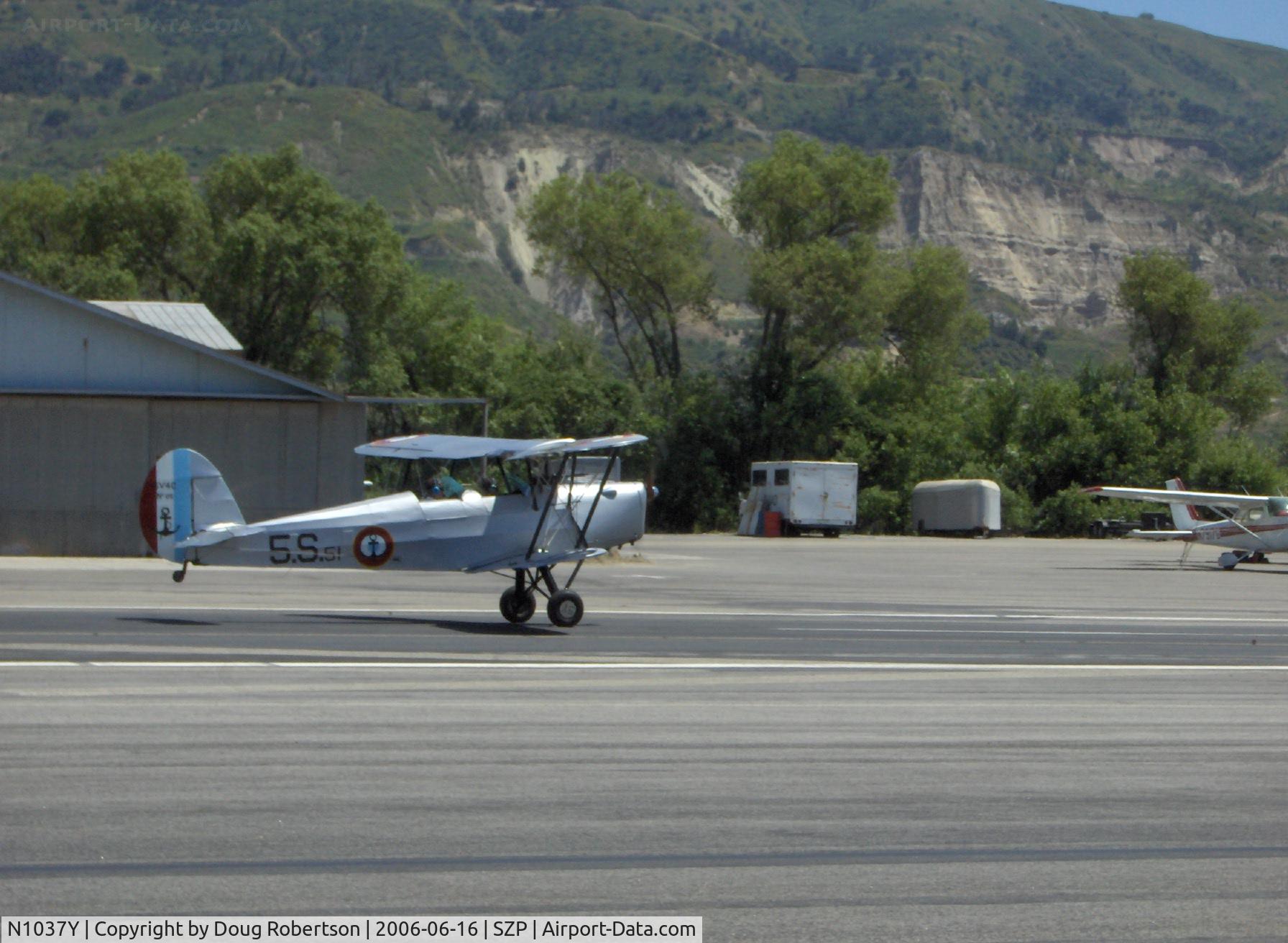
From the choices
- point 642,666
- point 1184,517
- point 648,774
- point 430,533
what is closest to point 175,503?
point 430,533

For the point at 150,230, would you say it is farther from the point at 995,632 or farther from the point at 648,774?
the point at 648,774

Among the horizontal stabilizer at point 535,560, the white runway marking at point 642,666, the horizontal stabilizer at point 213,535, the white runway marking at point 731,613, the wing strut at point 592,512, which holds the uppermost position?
the wing strut at point 592,512

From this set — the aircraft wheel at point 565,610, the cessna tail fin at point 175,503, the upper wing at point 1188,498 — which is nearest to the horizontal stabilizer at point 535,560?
the aircraft wheel at point 565,610

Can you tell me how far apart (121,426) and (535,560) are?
1497 centimetres

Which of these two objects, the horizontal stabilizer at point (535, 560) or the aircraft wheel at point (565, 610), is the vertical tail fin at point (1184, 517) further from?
the aircraft wheel at point (565, 610)

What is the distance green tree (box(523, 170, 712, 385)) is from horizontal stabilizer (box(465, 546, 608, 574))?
140ft

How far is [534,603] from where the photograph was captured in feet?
51.8

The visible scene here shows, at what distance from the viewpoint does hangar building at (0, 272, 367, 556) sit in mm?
26688

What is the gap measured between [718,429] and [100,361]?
31.5 m

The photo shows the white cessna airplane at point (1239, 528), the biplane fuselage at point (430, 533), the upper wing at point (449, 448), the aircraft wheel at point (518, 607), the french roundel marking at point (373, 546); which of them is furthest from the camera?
the white cessna airplane at point (1239, 528)

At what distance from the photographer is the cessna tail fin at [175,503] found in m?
14.6

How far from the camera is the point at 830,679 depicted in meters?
11.8

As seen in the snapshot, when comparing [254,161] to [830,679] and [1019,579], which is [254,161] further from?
[830,679]

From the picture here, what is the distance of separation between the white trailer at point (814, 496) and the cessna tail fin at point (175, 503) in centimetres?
3394
